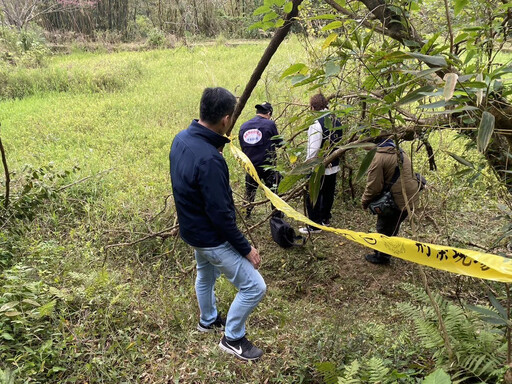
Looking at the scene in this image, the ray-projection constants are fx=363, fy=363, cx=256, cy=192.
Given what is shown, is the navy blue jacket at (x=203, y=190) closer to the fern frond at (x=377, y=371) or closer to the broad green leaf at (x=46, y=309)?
the fern frond at (x=377, y=371)

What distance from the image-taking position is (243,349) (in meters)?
2.39

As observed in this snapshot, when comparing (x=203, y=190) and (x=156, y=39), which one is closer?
(x=203, y=190)

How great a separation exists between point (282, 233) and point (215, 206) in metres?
1.82

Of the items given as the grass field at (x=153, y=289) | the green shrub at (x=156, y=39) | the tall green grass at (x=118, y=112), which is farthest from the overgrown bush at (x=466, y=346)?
the green shrub at (x=156, y=39)

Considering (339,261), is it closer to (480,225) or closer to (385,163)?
(385,163)

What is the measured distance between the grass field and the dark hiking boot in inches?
2.1

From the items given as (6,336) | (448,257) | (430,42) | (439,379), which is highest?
(430,42)

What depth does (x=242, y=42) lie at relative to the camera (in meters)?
15.1

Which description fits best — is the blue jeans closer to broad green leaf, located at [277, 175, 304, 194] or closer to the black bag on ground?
broad green leaf, located at [277, 175, 304, 194]

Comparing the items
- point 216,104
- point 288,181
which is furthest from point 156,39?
point 288,181

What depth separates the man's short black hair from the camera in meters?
2.13

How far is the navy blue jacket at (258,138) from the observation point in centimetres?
422

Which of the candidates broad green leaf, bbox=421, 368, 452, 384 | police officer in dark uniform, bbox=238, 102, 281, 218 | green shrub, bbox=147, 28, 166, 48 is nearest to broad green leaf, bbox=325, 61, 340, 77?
broad green leaf, bbox=421, 368, 452, 384

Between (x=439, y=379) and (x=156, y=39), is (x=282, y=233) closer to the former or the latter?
(x=439, y=379)
